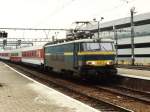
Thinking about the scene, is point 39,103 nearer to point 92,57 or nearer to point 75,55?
point 92,57

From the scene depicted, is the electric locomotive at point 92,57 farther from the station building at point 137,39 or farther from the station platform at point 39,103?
the station building at point 137,39

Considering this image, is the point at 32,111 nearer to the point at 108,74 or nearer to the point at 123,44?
the point at 108,74

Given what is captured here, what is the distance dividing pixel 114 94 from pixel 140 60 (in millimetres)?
62640

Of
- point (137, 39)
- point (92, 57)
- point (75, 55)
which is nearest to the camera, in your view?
point (92, 57)

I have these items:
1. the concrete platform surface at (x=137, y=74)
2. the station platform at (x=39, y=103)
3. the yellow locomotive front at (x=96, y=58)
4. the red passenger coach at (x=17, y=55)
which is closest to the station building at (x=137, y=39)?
the red passenger coach at (x=17, y=55)

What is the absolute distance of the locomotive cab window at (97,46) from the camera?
72.9 ft

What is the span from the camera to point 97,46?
73.9 feet

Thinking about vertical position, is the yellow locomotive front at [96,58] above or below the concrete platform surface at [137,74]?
above

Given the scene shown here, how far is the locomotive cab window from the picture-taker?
72.9ft

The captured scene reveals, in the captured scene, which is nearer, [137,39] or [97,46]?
[97,46]

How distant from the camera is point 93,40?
2256 cm

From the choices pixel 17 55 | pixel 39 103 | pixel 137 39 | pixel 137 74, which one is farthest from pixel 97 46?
pixel 137 39

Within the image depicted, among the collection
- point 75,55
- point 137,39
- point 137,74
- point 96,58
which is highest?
point 137,39

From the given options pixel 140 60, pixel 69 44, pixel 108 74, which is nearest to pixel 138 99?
pixel 108 74
